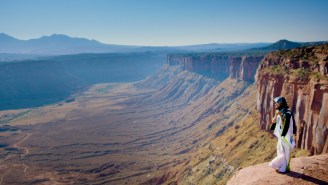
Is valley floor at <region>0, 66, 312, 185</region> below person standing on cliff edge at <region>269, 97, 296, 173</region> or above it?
below

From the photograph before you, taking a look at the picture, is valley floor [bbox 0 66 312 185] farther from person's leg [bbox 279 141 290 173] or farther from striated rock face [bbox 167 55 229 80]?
person's leg [bbox 279 141 290 173]

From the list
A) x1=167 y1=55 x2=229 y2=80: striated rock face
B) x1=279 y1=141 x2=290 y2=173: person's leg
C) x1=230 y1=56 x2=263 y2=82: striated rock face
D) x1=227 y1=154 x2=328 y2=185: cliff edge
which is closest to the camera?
x1=227 y1=154 x2=328 y2=185: cliff edge

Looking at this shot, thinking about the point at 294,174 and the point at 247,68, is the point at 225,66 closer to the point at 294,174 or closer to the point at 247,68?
the point at 247,68

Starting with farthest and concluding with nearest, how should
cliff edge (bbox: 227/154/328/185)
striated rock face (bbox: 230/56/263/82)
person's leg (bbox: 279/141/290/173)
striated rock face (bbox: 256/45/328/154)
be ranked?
striated rock face (bbox: 230/56/263/82) → striated rock face (bbox: 256/45/328/154) → person's leg (bbox: 279/141/290/173) → cliff edge (bbox: 227/154/328/185)

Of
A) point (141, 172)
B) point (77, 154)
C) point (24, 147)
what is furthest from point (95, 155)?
point (24, 147)

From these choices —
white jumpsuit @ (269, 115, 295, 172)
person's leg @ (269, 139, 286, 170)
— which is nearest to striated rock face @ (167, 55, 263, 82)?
white jumpsuit @ (269, 115, 295, 172)

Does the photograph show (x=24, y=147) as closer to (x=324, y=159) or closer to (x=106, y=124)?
(x=106, y=124)

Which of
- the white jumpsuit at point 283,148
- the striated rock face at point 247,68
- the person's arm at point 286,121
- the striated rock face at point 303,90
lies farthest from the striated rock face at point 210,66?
the person's arm at point 286,121
